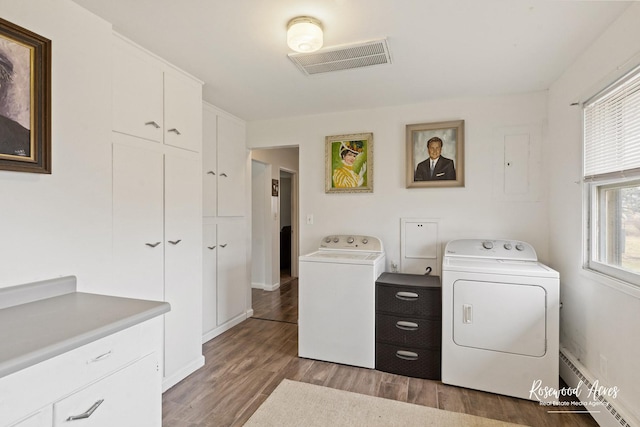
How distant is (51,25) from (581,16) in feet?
8.69

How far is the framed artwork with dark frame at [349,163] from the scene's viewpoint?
315 cm

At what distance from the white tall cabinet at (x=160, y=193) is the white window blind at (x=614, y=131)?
2718mm

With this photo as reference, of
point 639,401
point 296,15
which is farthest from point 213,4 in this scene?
point 639,401

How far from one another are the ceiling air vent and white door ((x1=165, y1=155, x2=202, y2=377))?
1131mm

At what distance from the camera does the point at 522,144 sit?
271cm

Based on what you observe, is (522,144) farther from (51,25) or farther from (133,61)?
(51,25)

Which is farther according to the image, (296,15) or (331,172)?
(331,172)

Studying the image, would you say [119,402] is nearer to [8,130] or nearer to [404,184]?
[8,130]

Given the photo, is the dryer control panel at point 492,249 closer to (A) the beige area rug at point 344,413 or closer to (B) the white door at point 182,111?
(A) the beige area rug at point 344,413

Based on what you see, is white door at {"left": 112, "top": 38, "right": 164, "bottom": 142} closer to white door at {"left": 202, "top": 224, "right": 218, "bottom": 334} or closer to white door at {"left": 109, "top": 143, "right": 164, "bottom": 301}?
white door at {"left": 109, "top": 143, "right": 164, "bottom": 301}

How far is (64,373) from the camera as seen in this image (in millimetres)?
952

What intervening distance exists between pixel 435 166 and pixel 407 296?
1273 millimetres

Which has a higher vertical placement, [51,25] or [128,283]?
[51,25]

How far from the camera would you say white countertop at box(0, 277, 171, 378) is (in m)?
0.88
